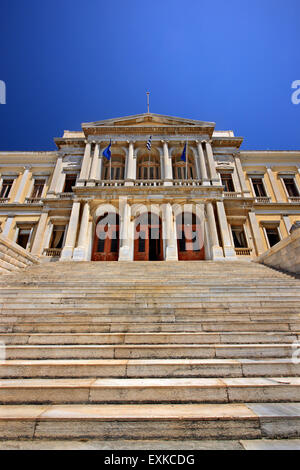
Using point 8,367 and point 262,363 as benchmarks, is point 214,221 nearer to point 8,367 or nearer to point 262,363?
point 262,363

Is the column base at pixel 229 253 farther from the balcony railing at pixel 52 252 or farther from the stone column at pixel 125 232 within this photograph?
the balcony railing at pixel 52 252

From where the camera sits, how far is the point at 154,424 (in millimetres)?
1955

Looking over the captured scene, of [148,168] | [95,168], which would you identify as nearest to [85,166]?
[95,168]

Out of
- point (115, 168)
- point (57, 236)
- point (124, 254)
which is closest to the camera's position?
point (124, 254)

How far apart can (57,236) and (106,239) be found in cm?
388

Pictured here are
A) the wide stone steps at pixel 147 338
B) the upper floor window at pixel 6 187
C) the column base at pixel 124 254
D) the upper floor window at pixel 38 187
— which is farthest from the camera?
the upper floor window at pixel 6 187

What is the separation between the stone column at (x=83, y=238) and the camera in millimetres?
12646

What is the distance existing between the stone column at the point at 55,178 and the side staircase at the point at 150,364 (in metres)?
12.2

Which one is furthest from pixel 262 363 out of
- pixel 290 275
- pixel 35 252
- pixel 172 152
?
pixel 172 152

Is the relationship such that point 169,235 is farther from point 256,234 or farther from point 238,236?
point 256,234

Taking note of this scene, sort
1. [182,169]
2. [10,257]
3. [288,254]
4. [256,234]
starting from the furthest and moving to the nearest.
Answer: [182,169] < [256,234] < [10,257] < [288,254]

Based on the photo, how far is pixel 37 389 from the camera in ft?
7.80

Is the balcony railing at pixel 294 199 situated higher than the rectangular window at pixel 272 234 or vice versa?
the balcony railing at pixel 294 199

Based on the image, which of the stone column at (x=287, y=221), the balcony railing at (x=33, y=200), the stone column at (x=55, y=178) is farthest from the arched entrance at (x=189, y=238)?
the balcony railing at (x=33, y=200)
